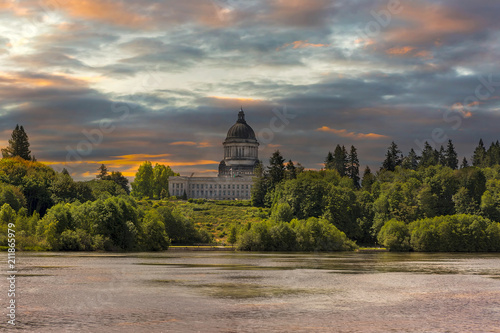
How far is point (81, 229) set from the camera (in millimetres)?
84938

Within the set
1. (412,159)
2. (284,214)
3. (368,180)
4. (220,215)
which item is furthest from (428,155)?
(284,214)

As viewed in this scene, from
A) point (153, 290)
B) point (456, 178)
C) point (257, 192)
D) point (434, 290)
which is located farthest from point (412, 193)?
point (153, 290)

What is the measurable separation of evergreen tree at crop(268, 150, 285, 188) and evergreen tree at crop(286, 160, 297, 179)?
5.94 feet

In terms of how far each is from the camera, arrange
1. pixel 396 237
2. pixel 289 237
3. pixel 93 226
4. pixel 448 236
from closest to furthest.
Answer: pixel 93 226 → pixel 289 237 → pixel 448 236 → pixel 396 237

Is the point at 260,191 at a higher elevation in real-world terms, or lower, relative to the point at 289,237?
higher

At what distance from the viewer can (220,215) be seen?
17250cm

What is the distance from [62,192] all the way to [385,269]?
86.6m

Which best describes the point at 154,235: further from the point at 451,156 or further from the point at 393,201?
the point at 451,156

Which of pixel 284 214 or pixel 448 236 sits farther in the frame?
pixel 284 214

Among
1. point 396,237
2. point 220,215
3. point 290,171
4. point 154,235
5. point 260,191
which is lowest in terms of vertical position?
point 396,237

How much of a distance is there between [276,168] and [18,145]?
74.2 metres

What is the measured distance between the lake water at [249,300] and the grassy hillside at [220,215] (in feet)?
279

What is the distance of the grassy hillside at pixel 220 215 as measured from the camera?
15000 centimetres

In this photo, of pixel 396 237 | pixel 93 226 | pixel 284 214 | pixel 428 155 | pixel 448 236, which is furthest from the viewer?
pixel 428 155
